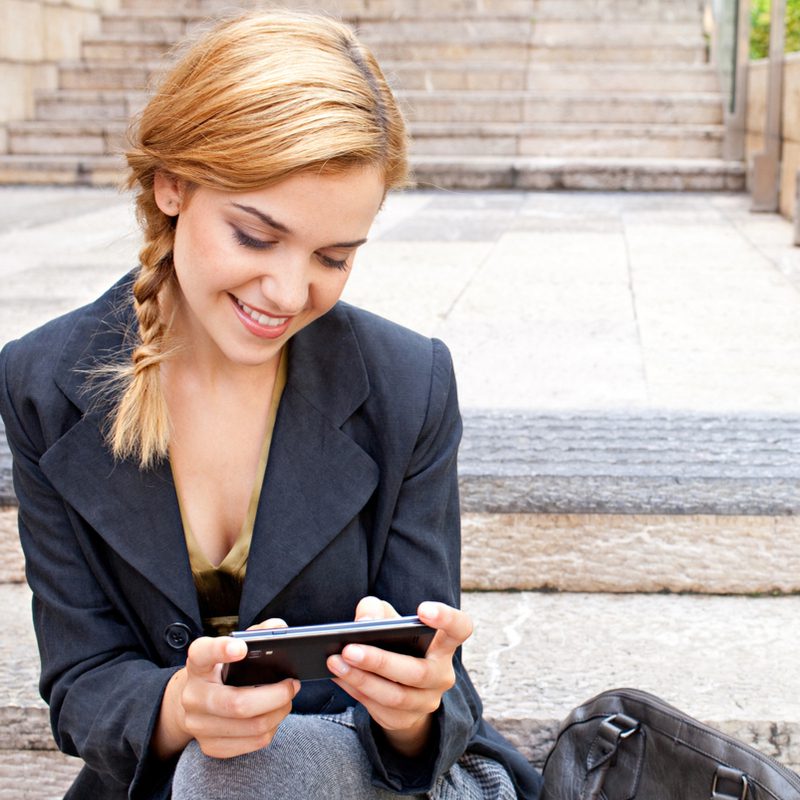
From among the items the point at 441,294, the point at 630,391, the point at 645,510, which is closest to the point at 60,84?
the point at 441,294

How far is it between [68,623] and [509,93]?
33.6 feet

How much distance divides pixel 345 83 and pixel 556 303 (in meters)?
3.40

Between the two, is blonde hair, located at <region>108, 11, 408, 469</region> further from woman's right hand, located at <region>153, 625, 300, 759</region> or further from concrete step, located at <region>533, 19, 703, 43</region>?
concrete step, located at <region>533, 19, 703, 43</region>

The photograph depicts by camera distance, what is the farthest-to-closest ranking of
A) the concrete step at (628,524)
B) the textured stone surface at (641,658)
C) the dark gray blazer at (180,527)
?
the concrete step at (628,524) < the textured stone surface at (641,658) < the dark gray blazer at (180,527)

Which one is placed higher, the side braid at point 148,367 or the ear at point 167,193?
the ear at point 167,193

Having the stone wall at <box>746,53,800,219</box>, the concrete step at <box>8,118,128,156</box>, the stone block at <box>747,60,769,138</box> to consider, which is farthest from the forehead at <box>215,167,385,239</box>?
the concrete step at <box>8,118,128,156</box>

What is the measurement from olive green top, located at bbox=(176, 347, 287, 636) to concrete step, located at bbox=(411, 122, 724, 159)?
8891 mm

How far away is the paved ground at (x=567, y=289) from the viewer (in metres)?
3.55

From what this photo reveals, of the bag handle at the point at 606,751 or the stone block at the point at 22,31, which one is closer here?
the bag handle at the point at 606,751

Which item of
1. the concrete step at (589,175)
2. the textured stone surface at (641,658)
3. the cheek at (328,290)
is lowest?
the concrete step at (589,175)

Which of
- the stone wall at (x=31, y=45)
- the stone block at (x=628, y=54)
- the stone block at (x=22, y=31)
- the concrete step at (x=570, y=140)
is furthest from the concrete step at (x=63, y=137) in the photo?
the stone block at (x=628, y=54)

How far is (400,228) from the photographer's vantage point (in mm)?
7344

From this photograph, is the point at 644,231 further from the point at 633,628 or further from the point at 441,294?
the point at 633,628

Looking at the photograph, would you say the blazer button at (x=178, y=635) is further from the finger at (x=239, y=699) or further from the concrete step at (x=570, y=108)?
the concrete step at (x=570, y=108)
